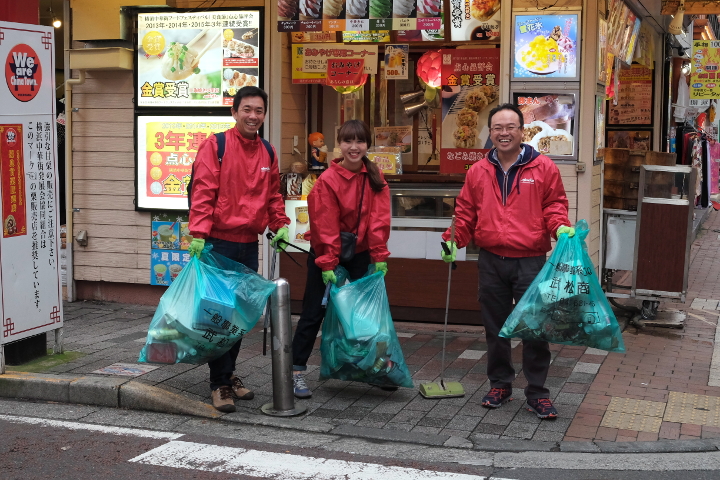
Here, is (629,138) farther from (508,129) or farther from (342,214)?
(342,214)

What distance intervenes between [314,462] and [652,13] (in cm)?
840

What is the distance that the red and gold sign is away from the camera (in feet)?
20.6

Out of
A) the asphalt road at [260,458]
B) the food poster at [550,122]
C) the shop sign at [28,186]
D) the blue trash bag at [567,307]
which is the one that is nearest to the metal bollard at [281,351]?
the asphalt road at [260,458]

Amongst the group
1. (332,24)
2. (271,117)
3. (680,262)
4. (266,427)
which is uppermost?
(332,24)

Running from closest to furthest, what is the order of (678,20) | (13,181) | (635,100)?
(13,181) < (678,20) < (635,100)

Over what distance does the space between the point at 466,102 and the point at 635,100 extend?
229 inches

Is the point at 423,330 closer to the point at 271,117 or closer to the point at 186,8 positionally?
the point at 271,117

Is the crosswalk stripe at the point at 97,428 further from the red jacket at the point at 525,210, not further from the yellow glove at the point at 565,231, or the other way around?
the yellow glove at the point at 565,231

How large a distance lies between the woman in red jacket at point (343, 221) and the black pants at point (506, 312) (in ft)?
2.36

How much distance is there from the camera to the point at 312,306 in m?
6.04

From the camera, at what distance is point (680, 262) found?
8.17 metres

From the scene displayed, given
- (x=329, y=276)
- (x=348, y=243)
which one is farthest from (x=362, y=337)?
(x=348, y=243)

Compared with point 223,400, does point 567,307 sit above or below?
above

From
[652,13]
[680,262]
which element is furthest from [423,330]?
[652,13]
